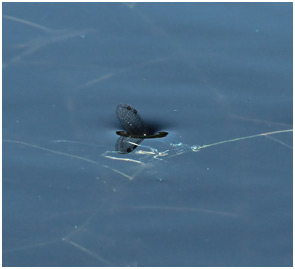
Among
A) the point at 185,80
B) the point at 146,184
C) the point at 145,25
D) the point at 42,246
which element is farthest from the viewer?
the point at 145,25

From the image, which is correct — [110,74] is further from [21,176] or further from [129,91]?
[21,176]

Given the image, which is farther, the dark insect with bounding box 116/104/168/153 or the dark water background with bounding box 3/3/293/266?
the dark insect with bounding box 116/104/168/153

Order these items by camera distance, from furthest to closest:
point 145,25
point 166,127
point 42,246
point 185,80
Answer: point 145,25, point 185,80, point 166,127, point 42,246

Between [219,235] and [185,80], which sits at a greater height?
[185,80]

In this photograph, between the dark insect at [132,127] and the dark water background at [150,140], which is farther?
the dark insect at [132,127]

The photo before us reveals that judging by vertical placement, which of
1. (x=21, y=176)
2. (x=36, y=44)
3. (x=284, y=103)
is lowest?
(x=21, y=176)

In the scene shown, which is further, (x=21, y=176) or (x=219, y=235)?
(x=21, y=176)

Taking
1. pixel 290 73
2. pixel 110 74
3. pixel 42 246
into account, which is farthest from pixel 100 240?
pixel 290 73
